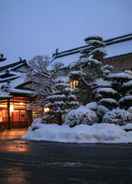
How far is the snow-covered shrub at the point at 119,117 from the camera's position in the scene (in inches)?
890

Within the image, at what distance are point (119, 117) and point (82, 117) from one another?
222 cm

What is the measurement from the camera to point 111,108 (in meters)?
24.4

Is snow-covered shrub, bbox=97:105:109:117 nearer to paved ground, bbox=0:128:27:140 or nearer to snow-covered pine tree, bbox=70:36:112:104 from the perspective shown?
snow-covered pine tree, bbox=70:36:112:104

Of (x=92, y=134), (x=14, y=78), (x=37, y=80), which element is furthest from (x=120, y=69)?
(x=92, y=134)

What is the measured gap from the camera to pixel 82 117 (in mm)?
23156

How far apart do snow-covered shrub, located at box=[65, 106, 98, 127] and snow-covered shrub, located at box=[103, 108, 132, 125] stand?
0.90m

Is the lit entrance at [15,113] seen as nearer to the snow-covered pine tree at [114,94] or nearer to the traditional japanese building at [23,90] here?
the traditional japanese building at [23,90]

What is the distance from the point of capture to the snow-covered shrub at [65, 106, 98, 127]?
23141 millimetres

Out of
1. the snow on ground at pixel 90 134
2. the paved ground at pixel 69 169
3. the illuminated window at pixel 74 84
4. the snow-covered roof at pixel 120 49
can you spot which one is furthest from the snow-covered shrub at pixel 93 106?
the snow-covered roof at pixel 120 49

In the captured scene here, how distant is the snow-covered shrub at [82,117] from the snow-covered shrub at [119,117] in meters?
0.90

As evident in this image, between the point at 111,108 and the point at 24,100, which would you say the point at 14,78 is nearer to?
the point at 24,100

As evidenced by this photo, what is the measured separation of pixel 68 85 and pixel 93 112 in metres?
3.99

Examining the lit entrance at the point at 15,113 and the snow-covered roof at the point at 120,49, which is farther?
the snow-covered roof at the point at 120,49

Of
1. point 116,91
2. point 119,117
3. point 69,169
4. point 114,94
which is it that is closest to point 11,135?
point 114,94
